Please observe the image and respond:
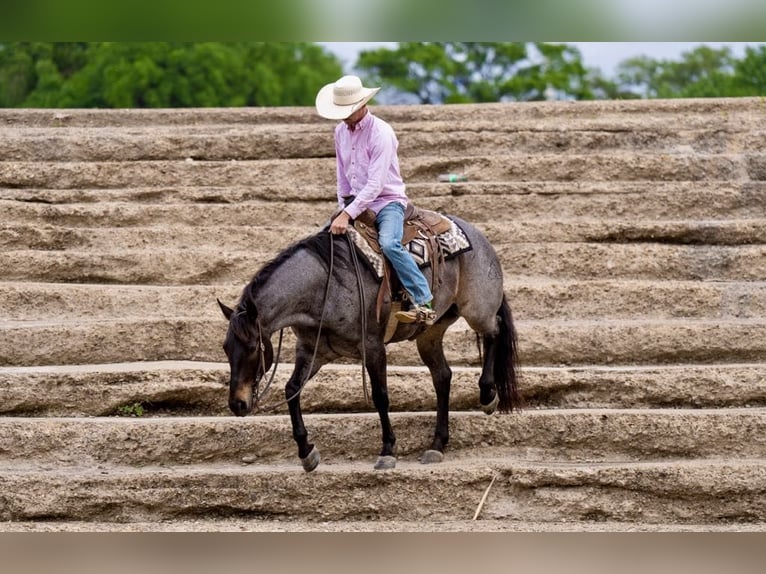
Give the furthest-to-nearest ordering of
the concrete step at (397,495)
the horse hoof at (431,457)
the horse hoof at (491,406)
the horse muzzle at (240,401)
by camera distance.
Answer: the horse hoof at (491,406)
the horse hoof at (431,457)
the concrete step at (397,495)
the horse muzzle at (240,401)

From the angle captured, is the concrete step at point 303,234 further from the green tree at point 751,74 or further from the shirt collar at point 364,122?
the green tree at point 751,74

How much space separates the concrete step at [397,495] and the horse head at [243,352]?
73 centimetres

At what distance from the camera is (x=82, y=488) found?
8.16 metres

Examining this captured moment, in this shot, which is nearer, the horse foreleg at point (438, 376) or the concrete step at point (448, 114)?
the horse foreleg at point (438, 376)

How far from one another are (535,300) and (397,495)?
3285 millimetres

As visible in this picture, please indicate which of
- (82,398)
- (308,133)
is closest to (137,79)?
(308,133)

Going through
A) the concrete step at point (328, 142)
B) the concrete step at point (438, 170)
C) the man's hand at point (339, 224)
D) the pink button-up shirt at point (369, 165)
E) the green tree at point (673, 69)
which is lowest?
the green tree at point (673, 69)

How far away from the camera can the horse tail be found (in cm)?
879

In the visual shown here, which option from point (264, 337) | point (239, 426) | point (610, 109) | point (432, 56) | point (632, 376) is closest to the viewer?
point (264, 337)

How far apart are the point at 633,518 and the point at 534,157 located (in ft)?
18.4

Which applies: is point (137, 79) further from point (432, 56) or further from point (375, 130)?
point (375, 130)

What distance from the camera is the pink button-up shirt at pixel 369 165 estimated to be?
8.23 m

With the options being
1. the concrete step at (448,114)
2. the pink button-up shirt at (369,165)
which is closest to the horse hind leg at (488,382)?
the pink button-up shirt at (369,165)

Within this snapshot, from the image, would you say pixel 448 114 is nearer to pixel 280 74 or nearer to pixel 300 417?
pixel 300 417
